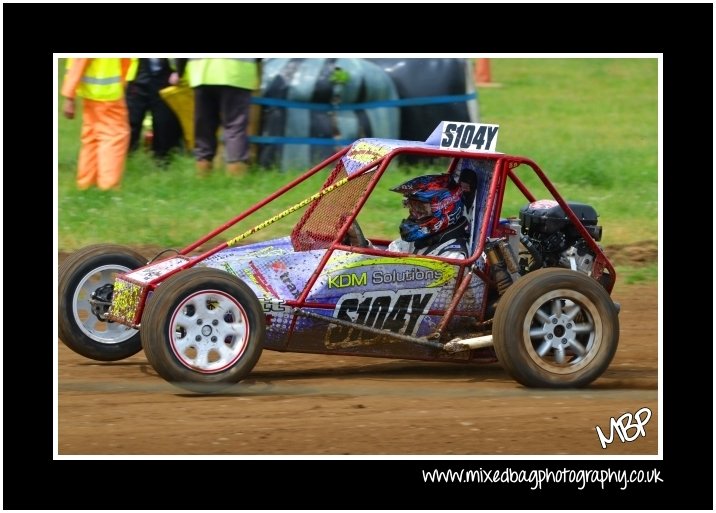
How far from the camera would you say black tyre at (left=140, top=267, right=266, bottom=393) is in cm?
718

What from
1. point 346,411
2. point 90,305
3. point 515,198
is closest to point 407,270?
point 346,411

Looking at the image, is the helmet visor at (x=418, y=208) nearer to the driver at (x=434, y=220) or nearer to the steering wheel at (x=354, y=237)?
the driver at (x=434, y=220)

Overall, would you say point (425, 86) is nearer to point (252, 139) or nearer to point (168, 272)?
point (252, 139)

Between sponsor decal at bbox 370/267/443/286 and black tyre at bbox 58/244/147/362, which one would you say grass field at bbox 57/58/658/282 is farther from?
sponsor decal at bbox 370/267/443/286

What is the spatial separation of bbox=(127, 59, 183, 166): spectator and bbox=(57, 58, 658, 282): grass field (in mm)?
305

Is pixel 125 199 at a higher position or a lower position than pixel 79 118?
lower

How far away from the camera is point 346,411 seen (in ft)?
23.9

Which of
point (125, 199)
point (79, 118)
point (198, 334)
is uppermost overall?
point (79, 118)

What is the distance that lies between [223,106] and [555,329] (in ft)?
20.6

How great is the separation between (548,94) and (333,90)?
232 inches

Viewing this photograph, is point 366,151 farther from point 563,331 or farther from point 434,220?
point 563,331

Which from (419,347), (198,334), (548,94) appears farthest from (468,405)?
(548,94)

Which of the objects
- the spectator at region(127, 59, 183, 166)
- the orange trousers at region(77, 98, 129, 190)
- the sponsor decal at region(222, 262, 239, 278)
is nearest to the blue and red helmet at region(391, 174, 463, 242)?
the sponsor decal at region(222, 262, 239, 278)

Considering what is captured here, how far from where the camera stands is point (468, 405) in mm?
7461
